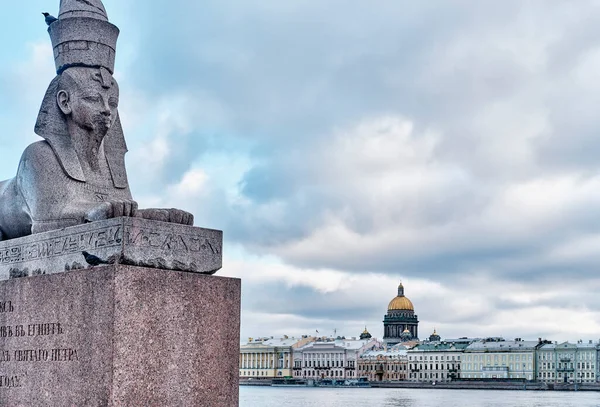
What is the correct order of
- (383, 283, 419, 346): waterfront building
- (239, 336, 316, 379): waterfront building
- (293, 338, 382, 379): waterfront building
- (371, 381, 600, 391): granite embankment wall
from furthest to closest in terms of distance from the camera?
(383, 283, 419, 346): waterfront building, (239, 336, 316, 379): waterfront building, (293, 338, 382, 379): waterfront building, (371, 381, 600, 391): granite embankment wall

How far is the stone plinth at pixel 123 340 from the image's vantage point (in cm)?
482

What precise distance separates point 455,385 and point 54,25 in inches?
4312

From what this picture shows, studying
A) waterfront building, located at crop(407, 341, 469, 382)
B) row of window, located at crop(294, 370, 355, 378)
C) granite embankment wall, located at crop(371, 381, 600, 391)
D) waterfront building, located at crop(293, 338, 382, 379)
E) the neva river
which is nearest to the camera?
the neva river

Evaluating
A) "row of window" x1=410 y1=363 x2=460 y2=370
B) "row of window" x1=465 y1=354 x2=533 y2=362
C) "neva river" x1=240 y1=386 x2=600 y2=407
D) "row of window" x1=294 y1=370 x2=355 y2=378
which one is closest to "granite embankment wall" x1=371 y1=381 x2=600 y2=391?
"row of window" x1=465 y1=354 x2=533 y2=362

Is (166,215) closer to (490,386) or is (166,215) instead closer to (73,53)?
(73,53)

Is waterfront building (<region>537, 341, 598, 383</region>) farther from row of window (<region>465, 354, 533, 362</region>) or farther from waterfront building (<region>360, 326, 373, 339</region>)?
waterfront building (<region>360, 326, 373, 339</region>)

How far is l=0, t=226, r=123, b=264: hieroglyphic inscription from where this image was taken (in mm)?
4977

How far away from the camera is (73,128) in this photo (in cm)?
590

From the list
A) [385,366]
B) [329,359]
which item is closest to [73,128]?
[385,366]

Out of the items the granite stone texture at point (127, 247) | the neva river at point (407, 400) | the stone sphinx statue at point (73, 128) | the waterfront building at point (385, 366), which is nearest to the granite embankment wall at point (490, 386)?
the waterfront building at point (385, 366)

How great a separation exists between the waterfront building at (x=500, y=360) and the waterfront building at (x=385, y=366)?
27.3 ft

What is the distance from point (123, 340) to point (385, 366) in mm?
119670

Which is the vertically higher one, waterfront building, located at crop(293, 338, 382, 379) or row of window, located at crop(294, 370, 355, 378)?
waterfront building, located at crop(293, 338, 382, 379)

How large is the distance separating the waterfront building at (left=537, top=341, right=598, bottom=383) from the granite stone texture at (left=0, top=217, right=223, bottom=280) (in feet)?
359
